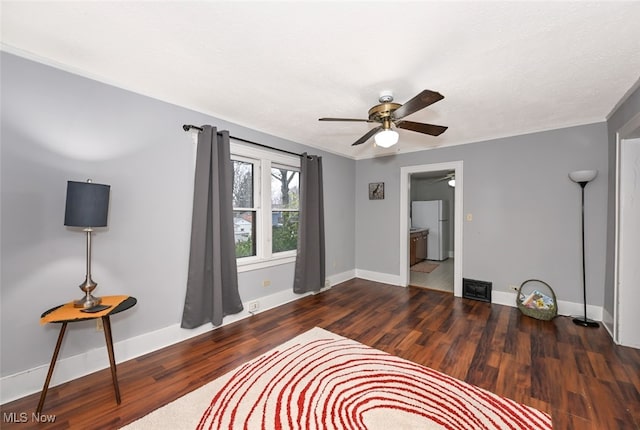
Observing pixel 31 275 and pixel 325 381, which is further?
pixel 325 381

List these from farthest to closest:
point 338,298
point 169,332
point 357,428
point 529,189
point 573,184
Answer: point 338,298
point 529,189
point 573,184
point 169,332
point 357,428

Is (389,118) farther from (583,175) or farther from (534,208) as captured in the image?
(534,208)

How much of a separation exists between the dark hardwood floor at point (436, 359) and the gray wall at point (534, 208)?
595 millimetres

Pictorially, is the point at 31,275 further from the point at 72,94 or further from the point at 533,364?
the point at 533,364

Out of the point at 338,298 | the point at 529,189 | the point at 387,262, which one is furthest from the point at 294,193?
the point at 529,189

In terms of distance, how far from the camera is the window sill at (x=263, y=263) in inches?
127

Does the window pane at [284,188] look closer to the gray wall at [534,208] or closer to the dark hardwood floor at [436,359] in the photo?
the dark hardwood floor at [436,359]

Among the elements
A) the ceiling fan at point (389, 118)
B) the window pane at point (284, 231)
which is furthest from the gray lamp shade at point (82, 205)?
the window pane at point (284, 231)

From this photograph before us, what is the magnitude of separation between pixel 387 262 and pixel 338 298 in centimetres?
134

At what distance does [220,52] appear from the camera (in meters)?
1.80

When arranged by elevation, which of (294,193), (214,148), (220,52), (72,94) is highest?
(220,52)

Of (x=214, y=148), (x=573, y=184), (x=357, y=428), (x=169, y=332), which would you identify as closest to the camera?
(x=357, y=428)

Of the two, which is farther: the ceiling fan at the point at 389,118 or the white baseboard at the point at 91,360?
the ceiling fan at the point at 389,118

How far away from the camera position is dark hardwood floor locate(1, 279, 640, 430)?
5.61 ft
